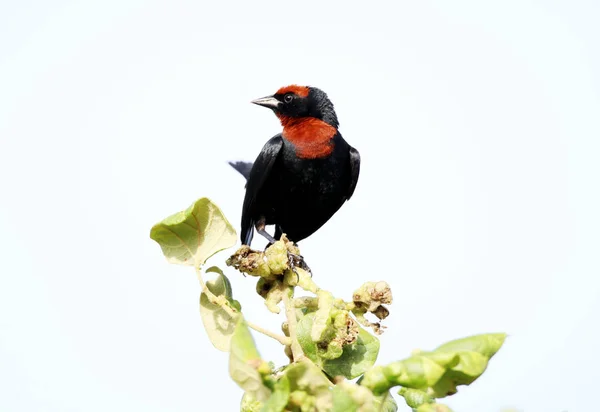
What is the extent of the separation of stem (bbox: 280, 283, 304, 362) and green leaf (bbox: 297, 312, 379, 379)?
1.2 inches

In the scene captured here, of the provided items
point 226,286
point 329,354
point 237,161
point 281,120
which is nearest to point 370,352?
point 329,354

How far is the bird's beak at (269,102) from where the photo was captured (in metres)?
5.23

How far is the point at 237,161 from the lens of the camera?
596 centimetres

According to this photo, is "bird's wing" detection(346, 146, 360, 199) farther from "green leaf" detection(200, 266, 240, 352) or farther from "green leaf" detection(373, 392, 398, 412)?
"green leaf" detection(373, 392, 398, 412)

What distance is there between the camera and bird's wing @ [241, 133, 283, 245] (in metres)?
4.72

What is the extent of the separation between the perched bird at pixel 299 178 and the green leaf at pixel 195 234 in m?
2.92

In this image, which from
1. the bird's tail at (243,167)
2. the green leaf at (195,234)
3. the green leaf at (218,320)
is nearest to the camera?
the green leaf at (195,234)

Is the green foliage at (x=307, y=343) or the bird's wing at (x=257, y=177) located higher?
the bird's wing at (x=257, y=177)

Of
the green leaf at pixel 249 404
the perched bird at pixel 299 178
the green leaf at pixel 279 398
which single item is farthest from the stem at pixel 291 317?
the perched bird at pixel 299 178

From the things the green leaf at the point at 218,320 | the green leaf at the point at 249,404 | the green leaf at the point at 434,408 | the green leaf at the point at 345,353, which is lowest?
the green leaf at the point at 434,408

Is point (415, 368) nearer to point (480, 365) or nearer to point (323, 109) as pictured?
point (480, 365)

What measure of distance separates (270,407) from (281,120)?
13.5 feet

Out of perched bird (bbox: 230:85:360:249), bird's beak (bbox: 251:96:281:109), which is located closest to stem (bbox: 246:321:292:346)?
perched bird (bbox: 230:85:360:249)

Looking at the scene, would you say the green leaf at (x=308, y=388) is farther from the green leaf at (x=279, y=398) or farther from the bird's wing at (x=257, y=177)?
the bird's wing at (x=257, y=177)
